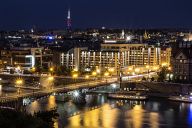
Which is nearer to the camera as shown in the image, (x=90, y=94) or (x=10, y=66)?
(x=90, y=94)

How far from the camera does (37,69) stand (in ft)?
64.1

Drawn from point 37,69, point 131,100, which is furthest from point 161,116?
point 37,69

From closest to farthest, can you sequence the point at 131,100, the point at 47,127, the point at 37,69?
the point at 47,127 < the point at 131,100 < the point at 37,69

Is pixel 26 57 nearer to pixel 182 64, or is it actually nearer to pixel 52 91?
pixel 182 64

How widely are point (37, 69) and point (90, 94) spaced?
4.97 metres

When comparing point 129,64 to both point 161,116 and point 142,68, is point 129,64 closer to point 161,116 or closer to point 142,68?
point 142,68

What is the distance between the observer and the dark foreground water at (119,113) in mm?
10102

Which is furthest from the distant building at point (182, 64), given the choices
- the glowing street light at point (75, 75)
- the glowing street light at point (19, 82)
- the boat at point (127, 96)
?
the glowing street light at point (19, 82)

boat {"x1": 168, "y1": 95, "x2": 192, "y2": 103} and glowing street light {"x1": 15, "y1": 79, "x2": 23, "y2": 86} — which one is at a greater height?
glowing street light {"x1": 15, "y1": 79, "x2": 23, "y2": 86}

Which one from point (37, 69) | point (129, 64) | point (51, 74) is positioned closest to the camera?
point (51, 74)

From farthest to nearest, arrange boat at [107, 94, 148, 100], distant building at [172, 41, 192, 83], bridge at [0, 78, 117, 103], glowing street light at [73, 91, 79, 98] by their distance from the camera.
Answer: distant building at [172, 41, 192, 83]
boat at [107, 94, 148, 100]
glowing street light at [73, 91, 79, 98]
bridge at [0, 78, 117, 103]

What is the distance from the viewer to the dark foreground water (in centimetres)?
1010

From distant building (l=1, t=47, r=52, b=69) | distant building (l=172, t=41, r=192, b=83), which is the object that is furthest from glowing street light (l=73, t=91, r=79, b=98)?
distant building (l=1, t=47, r=52, b=69)

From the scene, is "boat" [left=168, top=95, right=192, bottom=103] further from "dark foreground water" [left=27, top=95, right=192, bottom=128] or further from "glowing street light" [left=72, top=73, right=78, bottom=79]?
"glowing street light" [left=72, top=73, right=78, bottom=79]
